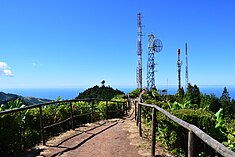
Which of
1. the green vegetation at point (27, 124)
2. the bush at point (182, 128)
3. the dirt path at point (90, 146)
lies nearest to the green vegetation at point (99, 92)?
the green vegetation at point (27, 124)

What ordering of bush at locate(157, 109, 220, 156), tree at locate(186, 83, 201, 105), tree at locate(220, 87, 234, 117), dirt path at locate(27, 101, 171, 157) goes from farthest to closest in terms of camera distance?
1. tree at locate(220, 87, 234, 117)
2. tree at locate(186, 83, 201, 105)
3. dirt path at locate(27, 101, 171, 157)
4. bush at locate(157, 109, 220, 156)

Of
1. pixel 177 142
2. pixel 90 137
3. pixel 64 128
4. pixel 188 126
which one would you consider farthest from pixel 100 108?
pixel 188 126

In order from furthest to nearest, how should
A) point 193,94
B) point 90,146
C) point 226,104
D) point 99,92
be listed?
1. point 226,104
2. point 193,94
3. point 99,92
4. point 90,146

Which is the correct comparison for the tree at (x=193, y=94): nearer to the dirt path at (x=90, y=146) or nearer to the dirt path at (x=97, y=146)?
the dirt path at (x=97, y=146)

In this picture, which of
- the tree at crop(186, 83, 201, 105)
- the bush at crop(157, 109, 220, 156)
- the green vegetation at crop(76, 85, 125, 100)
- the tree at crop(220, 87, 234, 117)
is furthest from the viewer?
the tree at crop(220, 87, 234, 117)

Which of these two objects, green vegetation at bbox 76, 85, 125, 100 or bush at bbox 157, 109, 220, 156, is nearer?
bush at bbox 157, 109, 220, 156

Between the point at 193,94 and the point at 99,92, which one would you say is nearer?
the point at 99,92

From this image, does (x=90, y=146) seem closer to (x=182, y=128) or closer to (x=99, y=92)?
(x=182, y=128)

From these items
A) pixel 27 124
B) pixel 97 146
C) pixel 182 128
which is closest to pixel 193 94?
pixel 27 124

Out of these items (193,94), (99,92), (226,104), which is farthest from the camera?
(226,104)

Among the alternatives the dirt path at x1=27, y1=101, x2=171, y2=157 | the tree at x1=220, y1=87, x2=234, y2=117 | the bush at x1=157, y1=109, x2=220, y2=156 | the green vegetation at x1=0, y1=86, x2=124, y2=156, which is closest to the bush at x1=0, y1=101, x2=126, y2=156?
the green vegetation at x1=0, y1=86, x2=124, y2=156

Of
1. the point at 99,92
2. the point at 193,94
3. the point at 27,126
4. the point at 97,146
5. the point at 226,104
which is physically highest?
the point at 99,92

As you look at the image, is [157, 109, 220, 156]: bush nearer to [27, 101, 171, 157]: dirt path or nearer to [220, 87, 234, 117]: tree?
[27, 101, 171, 157]: dirt path

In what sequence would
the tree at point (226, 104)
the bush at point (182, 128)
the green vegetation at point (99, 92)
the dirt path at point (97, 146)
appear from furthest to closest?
the tree at point (226, 104) → the green vegetation at point (99, 92) → the dirt path at point (97, 146) → the bush at point (182, 128)
